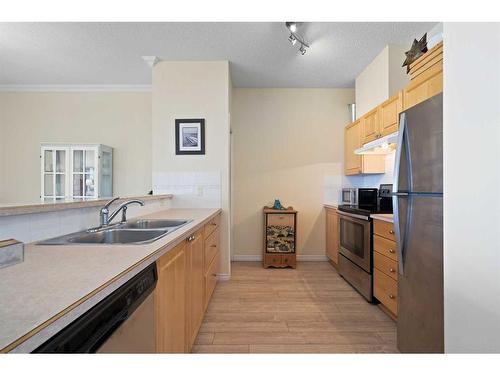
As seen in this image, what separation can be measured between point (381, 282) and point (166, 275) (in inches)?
76.2

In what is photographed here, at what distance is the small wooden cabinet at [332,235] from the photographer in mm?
3311

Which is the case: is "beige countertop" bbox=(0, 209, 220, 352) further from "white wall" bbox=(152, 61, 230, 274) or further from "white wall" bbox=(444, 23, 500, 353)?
"white wall" bbox=(152, 61, 230, 274)

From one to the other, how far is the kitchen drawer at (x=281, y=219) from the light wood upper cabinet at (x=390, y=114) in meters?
1.54

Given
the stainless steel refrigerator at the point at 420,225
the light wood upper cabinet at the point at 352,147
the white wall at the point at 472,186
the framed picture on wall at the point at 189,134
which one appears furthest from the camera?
the light wood upper cabinet at the point at 352,147

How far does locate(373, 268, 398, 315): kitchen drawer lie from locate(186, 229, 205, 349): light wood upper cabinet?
1536 millimetres


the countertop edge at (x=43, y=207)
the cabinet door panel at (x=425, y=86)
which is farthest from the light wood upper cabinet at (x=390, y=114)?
the countertop edge at (x=43, y=207)

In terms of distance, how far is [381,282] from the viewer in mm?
2201

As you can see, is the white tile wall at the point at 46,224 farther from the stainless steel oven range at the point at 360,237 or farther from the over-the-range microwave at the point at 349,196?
the over-the-range microwave at the point at 349,196

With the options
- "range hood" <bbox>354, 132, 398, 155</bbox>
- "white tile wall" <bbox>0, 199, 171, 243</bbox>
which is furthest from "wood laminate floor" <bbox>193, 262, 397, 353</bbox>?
"range hood" <bbox>354, 132, 398, 155</bbox>

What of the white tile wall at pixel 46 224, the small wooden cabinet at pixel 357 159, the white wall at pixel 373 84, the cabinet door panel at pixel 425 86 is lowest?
the white tile wall at pixel 46 224

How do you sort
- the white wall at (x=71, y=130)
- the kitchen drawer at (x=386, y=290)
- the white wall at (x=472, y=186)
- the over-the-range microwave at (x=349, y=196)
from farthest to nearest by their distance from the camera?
1. the white wall at (x=71, y=130)
2. the over-the-range microwave at (x=349, y=196)
3. the kitchen drawer at (x=386, y=290)
4. the white wall at (x=472, y=186)

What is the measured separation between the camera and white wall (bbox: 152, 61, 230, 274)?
9.77ft
